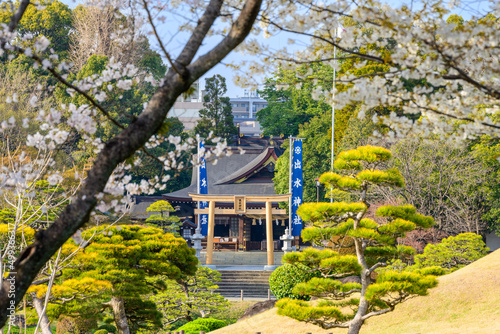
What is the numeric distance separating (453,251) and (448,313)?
4.91 meters

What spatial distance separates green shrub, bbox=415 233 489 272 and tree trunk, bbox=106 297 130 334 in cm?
805

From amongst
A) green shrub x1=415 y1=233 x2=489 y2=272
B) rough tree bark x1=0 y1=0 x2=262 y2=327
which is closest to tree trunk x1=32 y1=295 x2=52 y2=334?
rough tree bark x1=0 y1=0 x2=262 y2=327

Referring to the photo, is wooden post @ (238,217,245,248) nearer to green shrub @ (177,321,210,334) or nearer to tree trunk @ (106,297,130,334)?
green shrub @ (177,321,210,334)

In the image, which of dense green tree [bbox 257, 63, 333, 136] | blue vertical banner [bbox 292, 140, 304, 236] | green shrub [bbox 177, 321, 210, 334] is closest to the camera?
green shrub [bbox 177, 321, 210, 334]

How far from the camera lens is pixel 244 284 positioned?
21156 millimetres

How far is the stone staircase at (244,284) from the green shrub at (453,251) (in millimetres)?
7502

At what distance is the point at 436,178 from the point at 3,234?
15.0m

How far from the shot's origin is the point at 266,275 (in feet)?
71.2

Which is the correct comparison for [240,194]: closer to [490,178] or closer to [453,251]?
[490,178]

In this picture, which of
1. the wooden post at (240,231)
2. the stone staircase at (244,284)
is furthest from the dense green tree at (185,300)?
the wooden post at (240,231)

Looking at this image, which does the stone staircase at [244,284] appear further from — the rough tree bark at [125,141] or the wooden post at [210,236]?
the rough tree bark at [125,141]

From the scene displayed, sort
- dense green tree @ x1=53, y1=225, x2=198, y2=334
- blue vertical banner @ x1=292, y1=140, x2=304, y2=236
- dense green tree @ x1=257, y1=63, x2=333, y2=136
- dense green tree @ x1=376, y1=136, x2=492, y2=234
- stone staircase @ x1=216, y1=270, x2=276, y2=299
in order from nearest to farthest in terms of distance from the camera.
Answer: dense green tree @ x1=53, y1=225, x2=198, y2=334 < dense green tree @ x1=376, y1=136, x2=492, y2=234 < stone staircase @ x1=216, y1=270, x2=276, y2=299 < blue vertical banner @ x1=292, y1=140, x2=304, y2=236 < dense green tree @ x1=257, y1=63, x2=333, y2=136

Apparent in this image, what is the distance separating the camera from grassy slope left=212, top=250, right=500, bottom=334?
30.7 ft

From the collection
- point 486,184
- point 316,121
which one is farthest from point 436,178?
point 316,121
